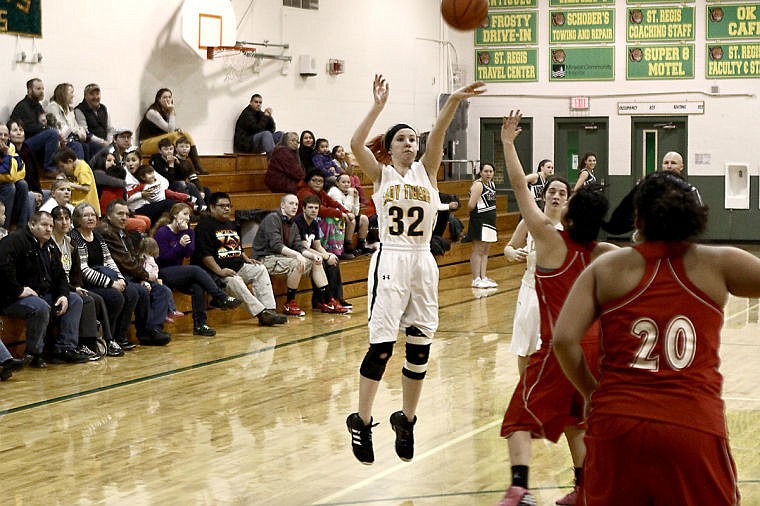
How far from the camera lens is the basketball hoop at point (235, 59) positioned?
16.1 meters

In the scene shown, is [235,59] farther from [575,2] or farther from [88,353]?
[575,2]

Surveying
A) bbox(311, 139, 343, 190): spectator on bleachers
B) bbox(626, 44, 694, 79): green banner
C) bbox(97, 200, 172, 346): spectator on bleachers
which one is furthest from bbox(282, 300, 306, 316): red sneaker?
bbox(626, 44, 694, 79): green banner

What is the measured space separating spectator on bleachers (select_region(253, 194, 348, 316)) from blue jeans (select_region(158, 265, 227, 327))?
1266mm

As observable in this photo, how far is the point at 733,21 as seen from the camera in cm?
2078

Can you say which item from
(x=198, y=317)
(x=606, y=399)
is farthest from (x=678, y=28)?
(x=606, y=399)

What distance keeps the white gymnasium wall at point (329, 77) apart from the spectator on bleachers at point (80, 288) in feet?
12.8

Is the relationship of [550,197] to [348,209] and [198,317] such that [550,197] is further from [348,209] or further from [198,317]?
[348,209]

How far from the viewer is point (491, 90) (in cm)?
2236

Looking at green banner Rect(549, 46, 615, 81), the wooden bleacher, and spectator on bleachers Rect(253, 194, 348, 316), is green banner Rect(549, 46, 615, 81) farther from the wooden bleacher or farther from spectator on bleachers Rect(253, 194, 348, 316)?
spectator on bleachers Rect(253, 194, 348, 316)

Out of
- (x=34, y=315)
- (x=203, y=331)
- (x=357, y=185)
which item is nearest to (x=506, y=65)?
(x=357, y=185)

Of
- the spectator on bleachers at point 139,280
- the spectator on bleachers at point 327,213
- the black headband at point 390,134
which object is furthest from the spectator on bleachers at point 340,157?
the black headband at point 390,134

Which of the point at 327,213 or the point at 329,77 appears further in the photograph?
the point at 329,77

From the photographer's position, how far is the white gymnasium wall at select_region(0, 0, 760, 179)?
45.6 ft

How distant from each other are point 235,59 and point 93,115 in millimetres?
3813
